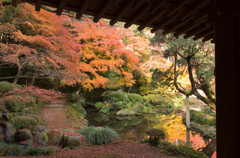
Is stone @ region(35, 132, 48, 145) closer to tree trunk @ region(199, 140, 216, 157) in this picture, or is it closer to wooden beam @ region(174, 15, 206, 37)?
wooden beam @ region(174, 15, 206, 37)

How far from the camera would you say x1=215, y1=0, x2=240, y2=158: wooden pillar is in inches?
50.4

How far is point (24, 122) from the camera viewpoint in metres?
5.44

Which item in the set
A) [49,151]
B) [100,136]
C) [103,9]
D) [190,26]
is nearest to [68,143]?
[49,151]

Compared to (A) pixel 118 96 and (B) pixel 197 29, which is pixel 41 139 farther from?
(A) pixel 118 96

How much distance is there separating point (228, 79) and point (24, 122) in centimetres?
593

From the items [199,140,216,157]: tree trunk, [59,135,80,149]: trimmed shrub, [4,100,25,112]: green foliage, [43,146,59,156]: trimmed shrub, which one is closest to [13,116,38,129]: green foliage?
[4,100,25,112]: green foliage

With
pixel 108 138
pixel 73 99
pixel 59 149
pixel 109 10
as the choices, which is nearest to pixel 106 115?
pixel 73 99

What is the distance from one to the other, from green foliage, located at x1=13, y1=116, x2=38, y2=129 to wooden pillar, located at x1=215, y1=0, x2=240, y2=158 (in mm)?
5638

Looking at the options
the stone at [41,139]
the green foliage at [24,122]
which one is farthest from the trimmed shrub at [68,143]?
the green foliage at [24,122]

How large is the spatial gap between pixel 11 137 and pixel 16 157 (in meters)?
1.01

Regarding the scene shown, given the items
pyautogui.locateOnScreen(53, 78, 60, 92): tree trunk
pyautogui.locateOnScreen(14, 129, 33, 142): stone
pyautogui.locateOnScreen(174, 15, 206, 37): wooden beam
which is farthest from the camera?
pyautogui.locateOnScreen(53, 78, 60, 92): tree trunk

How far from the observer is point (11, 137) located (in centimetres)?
425

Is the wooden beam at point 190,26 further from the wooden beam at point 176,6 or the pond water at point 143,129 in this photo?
the pond water at point 143,129

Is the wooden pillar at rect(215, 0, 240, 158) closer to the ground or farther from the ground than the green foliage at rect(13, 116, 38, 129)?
farther from the ground
